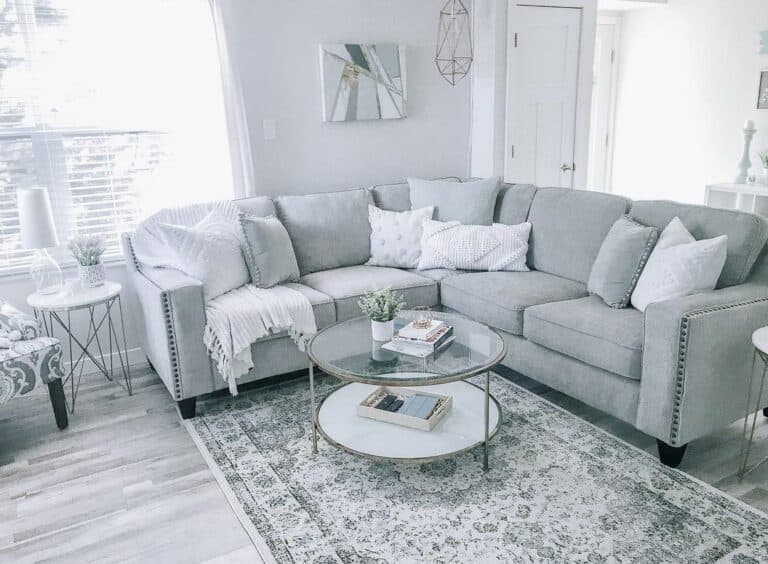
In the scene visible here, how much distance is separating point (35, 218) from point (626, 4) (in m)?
5.27

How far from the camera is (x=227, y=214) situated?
356 centimetres

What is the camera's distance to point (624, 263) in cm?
292

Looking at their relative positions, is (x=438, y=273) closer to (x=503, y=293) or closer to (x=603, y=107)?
(x=503, y=293)

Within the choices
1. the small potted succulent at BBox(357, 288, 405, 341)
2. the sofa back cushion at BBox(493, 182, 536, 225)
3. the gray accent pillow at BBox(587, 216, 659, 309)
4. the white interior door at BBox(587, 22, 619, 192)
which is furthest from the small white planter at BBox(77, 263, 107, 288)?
the white interior door at BBox(587, 22, 619, 192)

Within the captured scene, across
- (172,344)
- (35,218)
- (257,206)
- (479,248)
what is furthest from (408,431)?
(35,218)

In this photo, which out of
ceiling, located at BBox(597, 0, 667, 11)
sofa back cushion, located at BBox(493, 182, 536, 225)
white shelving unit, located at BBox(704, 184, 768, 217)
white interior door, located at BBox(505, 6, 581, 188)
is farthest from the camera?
ceiling, located at BBox(597, 0, 667, 11)

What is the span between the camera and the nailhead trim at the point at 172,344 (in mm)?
2902

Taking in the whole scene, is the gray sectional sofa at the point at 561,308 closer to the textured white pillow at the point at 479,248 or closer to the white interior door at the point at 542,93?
→ the textured white pillow at the point at 479,248

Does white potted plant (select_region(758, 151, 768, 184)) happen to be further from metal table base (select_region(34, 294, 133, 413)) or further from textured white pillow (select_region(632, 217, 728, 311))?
metal table base (select_region(34, 294, 133, 413))

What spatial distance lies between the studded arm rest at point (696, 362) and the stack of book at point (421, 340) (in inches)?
31.1

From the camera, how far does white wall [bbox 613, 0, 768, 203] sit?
5.30 meters

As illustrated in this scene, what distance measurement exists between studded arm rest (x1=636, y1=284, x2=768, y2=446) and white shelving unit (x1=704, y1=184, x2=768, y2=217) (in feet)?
9.44

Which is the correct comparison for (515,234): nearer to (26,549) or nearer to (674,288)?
(674,288)

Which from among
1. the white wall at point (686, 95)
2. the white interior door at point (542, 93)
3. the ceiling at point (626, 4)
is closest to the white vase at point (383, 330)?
the white interior door at point (542, 93)
